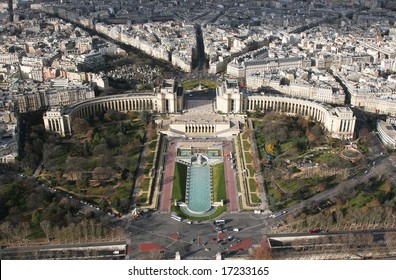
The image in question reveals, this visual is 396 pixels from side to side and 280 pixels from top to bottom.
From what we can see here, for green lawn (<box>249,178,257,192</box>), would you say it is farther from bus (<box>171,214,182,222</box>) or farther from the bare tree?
the bare tree

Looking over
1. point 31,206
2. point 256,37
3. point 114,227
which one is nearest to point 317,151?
point 114,227

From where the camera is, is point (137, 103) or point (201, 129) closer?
point (201, 129)

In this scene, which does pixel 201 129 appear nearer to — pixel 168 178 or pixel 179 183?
pixel 168 178

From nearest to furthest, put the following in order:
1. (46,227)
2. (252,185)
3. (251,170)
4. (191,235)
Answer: (46,227) → (191,235) → (252,185) → (251,170)

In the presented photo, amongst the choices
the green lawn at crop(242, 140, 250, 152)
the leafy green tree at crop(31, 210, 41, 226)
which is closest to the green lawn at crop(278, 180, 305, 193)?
the green lawn at crop(242, 140, 250, 152)

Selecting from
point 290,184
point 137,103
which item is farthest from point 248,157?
point 137,103

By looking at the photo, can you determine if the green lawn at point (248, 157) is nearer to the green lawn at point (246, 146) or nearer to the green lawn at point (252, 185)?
the green lawn at point (246, 146)

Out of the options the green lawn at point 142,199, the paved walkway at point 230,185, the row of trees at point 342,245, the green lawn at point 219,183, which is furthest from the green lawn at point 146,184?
the row of trees at point 342,245

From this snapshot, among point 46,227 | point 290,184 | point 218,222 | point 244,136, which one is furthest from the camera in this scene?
point 244,136
